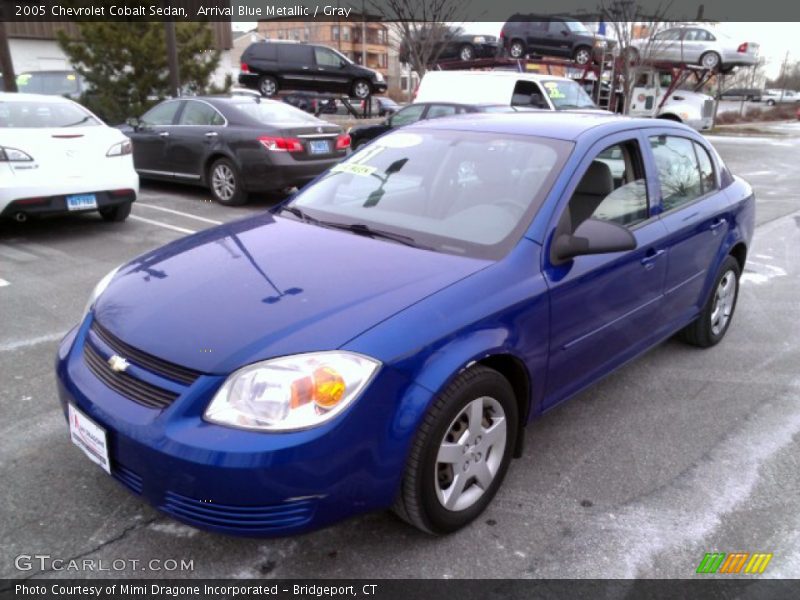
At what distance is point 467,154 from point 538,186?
0.51 m

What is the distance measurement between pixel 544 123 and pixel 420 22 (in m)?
19.4

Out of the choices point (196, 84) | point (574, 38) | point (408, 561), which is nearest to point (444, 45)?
point (574, 38)

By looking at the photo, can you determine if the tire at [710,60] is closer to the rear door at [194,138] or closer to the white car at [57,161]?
the rear door at [194,138]

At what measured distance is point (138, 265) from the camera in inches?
117

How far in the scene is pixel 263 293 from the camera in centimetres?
251

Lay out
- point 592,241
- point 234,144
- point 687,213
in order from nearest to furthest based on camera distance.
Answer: point 592,241, point 687,213, point 234,144

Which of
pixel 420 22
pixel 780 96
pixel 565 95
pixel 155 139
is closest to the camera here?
pixel 155 139

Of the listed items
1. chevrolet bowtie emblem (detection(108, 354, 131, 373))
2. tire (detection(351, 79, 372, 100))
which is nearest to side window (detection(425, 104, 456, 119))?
chevrolet bowtie emblem (detection(108, 354, 131, 373))

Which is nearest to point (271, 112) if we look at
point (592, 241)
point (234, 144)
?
point (234, 144)

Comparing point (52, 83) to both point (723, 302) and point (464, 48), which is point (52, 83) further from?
A: point (723, 302)

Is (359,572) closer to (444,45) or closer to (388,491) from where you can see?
(388,491)

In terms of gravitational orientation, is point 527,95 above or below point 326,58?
below

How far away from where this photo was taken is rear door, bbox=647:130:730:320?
3680 mm

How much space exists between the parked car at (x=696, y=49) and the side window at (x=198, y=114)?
18164 millimetres
